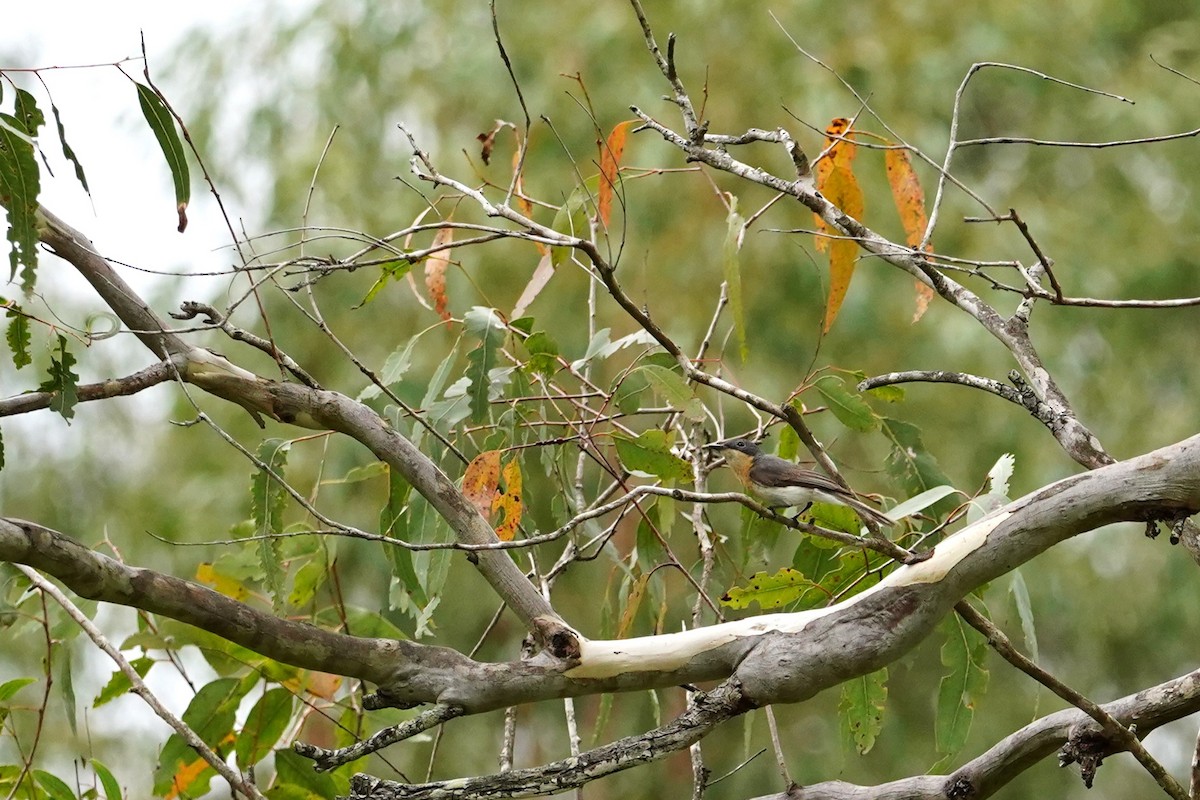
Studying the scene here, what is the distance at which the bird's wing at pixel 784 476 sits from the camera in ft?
9.81

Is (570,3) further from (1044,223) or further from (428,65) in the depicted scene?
(1044,223)

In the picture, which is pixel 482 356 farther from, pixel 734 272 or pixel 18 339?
pixel 18 339

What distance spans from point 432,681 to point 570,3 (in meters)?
5.79

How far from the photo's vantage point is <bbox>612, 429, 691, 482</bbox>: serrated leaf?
225cm

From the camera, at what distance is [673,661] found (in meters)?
1.85

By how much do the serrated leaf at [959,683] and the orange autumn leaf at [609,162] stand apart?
1045 mm

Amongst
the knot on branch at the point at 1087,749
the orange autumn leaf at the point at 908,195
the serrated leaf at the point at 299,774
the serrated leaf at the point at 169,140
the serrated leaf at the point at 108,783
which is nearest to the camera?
the knot on branch at the point at 1087,749

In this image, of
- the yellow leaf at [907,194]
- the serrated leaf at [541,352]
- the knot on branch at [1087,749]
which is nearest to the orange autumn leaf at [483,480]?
the serrated leaf at [541,352]

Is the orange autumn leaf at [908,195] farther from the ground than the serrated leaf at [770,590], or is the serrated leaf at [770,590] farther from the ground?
the orange autumn leaf at [908,195]

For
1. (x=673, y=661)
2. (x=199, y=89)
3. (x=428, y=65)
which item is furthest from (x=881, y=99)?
(x=673, y=661)

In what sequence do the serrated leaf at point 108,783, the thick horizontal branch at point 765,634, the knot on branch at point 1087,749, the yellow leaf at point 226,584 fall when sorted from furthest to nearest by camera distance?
the yellow leaf at point 226,584 < the serrated leaf at point 108,783 < the knot on branch at point 1087,749 < the thick horizontal branch at point 765,634

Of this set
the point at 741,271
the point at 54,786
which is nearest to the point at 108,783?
the point at 54,786

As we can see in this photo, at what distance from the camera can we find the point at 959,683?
2.32m

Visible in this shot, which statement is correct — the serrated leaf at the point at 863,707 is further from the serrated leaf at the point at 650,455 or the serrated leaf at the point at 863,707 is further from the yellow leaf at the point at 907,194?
the yellow leaf at the point at 907,194
